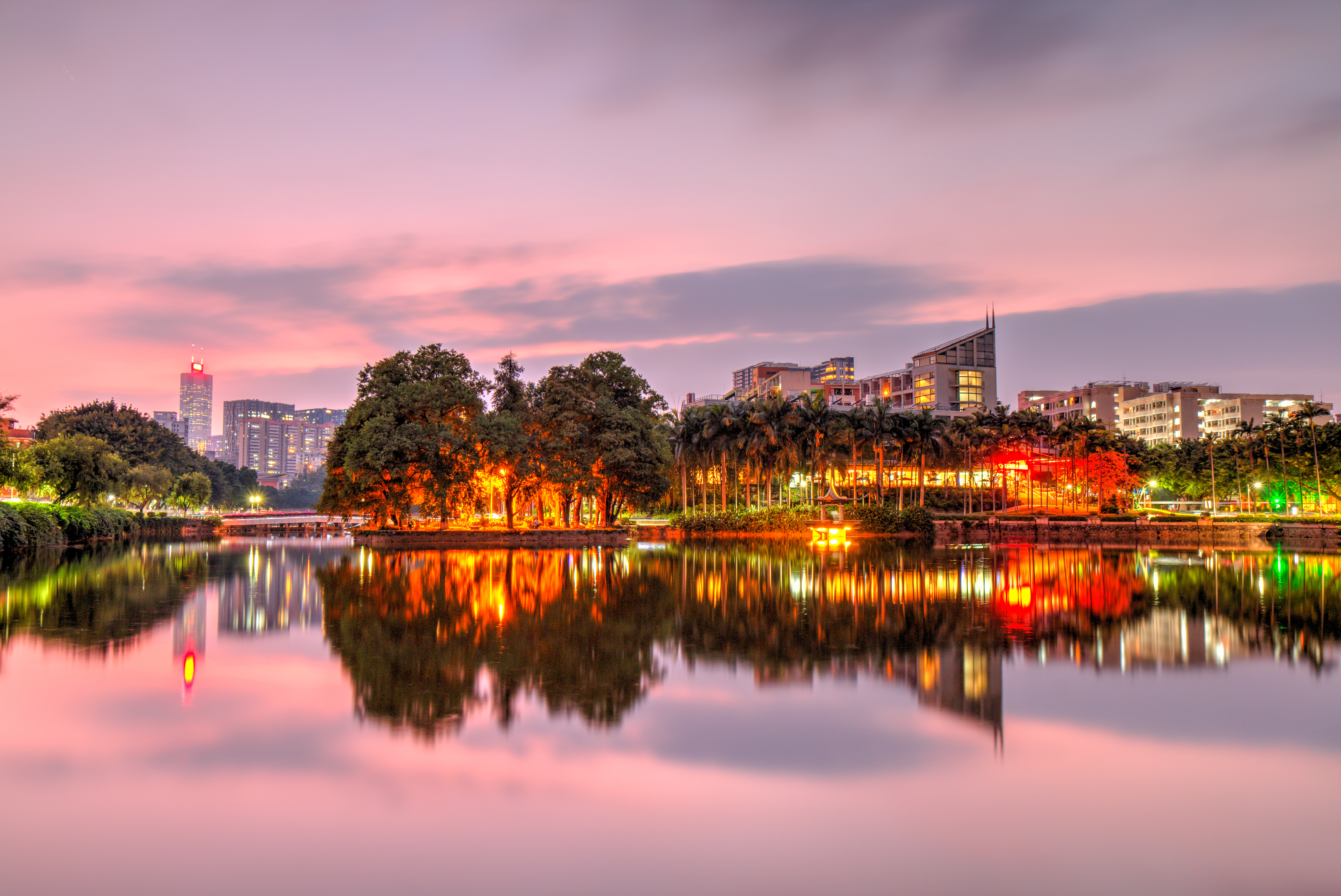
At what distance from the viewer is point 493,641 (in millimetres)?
16156

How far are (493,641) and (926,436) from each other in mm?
62573

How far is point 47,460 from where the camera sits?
196 ft

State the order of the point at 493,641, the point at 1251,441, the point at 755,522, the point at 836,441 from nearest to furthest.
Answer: the point at 493,641 → the point at 755,522 → the point at 836,441 → the point at 1251,441

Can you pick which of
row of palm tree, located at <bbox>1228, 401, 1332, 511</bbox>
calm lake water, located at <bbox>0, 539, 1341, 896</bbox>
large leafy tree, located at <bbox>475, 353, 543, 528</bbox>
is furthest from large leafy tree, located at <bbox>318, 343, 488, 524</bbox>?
row of palm tree, located at <bbox>1228, 401, 1332, 511</bbox>

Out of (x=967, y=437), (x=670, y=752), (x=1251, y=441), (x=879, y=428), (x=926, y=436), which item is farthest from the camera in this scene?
(x=967, y=437)

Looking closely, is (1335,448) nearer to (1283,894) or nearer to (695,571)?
(695,571)

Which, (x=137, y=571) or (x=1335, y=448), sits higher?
(x=1335, y=448)

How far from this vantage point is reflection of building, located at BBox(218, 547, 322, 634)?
1969 cm

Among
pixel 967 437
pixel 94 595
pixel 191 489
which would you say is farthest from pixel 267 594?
pixel 191 489

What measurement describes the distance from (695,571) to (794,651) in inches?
703

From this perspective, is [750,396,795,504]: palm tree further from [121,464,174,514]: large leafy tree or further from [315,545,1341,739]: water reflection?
[121,464,174,514]: large leafy tree

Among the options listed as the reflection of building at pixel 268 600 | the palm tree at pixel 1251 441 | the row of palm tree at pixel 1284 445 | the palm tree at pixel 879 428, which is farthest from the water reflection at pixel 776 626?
the palm tree at pixel 1251 441

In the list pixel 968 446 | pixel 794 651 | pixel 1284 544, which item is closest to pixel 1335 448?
pixel 1284 544

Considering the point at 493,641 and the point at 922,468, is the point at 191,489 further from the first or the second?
the point at 493,641
